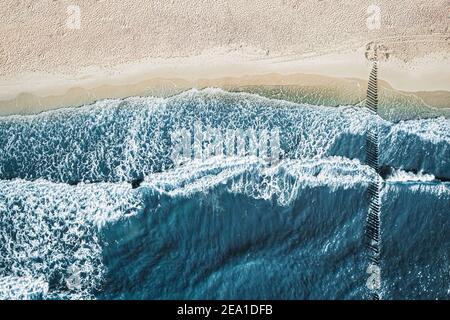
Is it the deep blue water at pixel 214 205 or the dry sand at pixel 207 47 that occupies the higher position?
the dry sand at pixel 207 47

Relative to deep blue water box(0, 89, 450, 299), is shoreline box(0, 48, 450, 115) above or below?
above

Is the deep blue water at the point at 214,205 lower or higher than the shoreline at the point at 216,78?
lower

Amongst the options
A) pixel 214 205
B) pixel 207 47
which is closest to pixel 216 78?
pixel 207 47

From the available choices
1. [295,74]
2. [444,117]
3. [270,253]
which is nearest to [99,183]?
[270,253]
